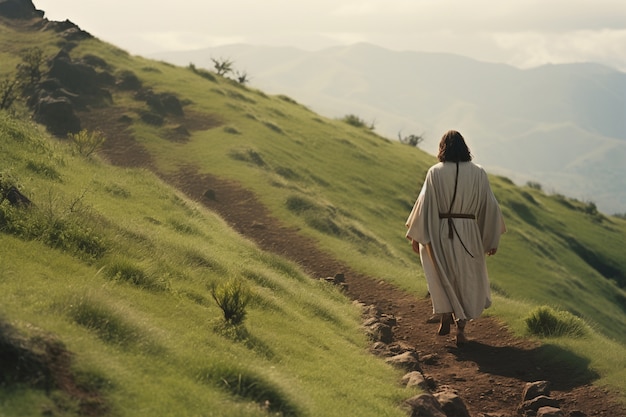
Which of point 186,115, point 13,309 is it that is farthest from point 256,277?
point 186,115

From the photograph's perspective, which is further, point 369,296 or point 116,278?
point 369,296

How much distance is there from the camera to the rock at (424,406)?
8.36 m

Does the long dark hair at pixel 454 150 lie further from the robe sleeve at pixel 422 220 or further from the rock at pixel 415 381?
the rock at pixel 415 381

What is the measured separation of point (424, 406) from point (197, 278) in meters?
4.86

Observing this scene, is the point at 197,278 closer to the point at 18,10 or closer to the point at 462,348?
the point at 462,348

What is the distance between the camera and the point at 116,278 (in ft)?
31.5

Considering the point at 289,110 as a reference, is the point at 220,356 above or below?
below

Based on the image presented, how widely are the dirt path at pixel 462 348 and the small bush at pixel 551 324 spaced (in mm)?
459

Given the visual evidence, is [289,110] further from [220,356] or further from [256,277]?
[220,356]

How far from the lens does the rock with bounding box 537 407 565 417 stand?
913cm

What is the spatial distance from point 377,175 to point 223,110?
1012 centimetres

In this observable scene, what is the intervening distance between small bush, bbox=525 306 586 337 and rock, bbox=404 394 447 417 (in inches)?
208

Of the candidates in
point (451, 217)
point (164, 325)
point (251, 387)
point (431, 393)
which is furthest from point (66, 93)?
point (251, 387)

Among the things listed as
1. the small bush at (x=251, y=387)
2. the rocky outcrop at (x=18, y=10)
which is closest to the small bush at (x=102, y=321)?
the small bush at (x=251, y=387)
